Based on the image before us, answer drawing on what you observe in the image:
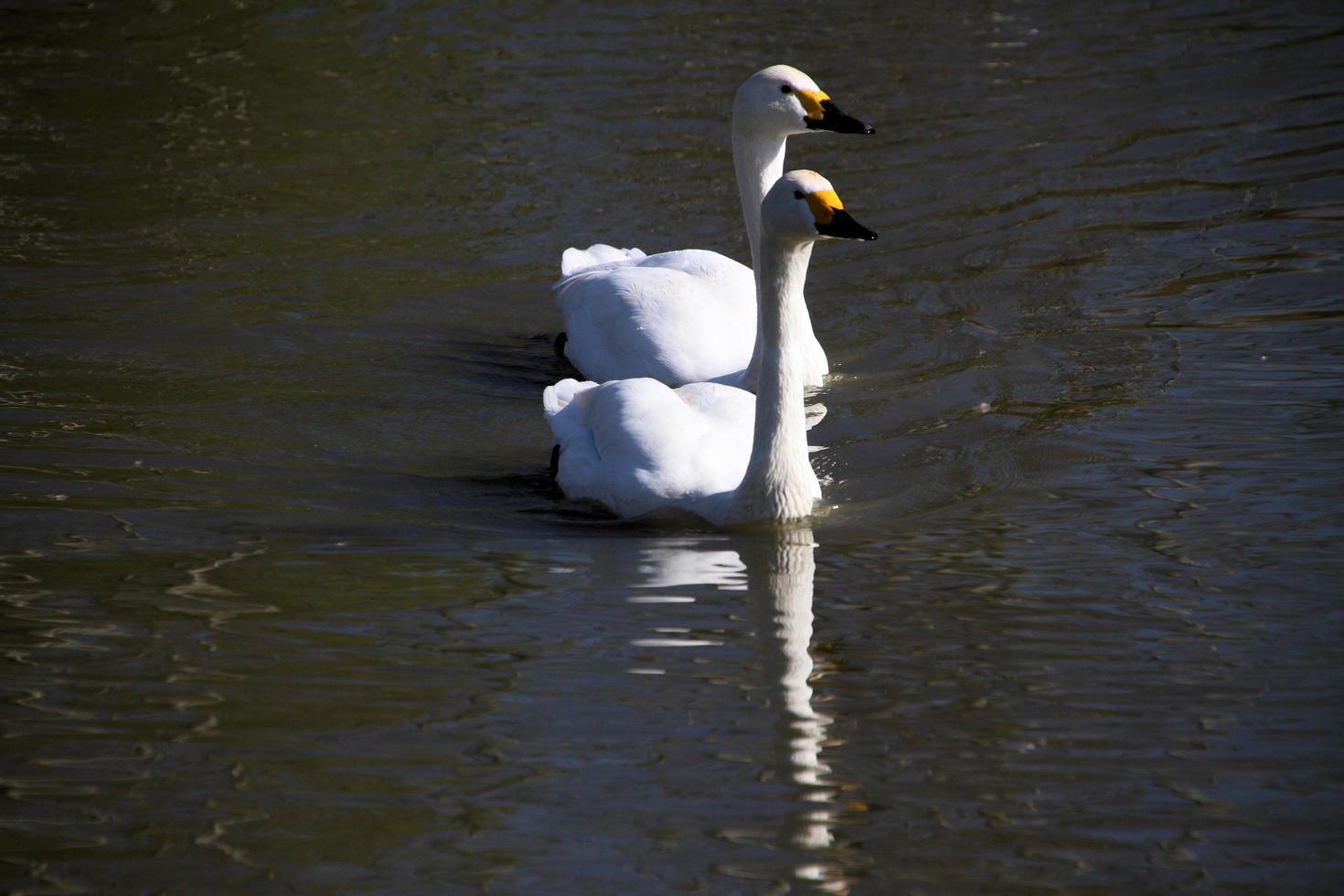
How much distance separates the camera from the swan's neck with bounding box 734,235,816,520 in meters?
6.45

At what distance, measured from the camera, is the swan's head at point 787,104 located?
8.29m

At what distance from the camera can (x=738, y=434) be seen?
7.11 metres

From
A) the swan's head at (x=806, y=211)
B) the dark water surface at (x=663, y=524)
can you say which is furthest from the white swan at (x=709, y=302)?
the swan's head at (x=806, y=211)

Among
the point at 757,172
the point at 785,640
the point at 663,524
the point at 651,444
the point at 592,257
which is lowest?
the point at 785,640

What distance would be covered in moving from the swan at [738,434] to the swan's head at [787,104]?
129cm

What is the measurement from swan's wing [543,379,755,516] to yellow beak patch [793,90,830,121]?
1.64 metres

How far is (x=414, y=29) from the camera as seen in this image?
50.3 ft

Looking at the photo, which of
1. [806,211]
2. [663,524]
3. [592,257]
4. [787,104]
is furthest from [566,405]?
[592,257]

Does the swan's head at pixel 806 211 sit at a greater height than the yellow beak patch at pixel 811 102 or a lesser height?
lesser

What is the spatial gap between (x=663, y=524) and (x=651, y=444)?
1.04 feet

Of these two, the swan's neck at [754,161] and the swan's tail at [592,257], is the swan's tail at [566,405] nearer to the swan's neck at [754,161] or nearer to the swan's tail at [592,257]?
the swan's neck at [754,161]

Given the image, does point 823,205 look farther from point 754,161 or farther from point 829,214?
point 754,161

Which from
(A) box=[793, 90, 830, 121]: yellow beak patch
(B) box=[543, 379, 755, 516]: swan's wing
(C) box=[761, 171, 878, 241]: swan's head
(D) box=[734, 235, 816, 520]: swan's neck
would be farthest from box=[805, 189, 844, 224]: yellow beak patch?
(A) box=[793, 90, 830, 121]: yellow beak patch

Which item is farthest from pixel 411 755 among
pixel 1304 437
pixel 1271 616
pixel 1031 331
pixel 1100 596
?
pixel 1031 331
